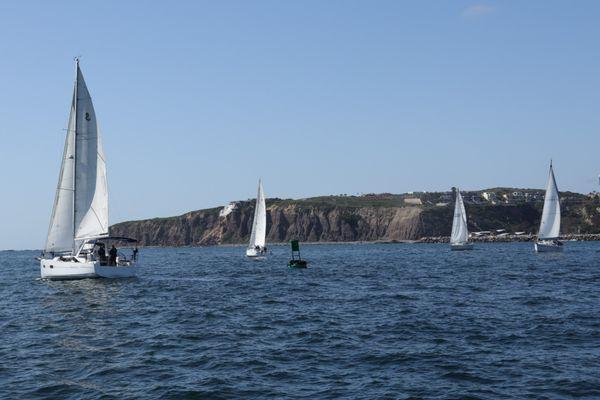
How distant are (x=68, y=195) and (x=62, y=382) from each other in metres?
34.9

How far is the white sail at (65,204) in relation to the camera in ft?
170

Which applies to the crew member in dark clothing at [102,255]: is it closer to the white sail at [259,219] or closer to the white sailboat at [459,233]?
the white sail at [259,219]

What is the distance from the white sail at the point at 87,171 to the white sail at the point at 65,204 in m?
0.37

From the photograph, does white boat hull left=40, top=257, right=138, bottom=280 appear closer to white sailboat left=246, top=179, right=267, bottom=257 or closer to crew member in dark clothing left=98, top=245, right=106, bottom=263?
crew member in dark clothing left=98, top=245, right=106, bottom=263

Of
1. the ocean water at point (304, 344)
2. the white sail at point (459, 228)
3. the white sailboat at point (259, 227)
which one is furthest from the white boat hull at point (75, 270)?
the white sail at point (459, 228)

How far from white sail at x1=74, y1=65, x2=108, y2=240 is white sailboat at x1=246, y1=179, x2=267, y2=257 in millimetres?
47310

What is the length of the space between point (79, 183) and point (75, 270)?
265 inches

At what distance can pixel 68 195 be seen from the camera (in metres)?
52.2

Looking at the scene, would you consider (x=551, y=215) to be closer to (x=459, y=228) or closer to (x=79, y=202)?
(x=459, y=228)

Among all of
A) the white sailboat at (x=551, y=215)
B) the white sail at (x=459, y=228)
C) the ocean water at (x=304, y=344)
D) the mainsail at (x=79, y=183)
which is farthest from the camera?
the white sail at (x=459, y=228)

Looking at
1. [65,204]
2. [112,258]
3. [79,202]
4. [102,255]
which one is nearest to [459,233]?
[112,258]

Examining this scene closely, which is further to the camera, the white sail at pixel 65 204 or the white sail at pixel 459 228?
the white sail at pixel 459 228

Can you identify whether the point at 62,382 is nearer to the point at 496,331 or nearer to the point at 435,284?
the point at 496,331

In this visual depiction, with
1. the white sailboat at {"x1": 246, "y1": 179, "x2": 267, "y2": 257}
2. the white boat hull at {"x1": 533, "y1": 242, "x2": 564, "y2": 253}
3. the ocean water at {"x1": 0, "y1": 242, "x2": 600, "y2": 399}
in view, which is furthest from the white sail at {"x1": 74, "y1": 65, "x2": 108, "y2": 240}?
the white boat hull at {"x1": 533, "y1": 242, "x2": 564, "y2": 253}
